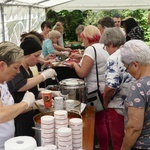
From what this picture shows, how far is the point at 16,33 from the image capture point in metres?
4.80

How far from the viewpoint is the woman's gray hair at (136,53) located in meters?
1.35

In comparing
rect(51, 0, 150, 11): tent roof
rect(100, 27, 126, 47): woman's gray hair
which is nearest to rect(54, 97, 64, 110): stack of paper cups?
rect(100, 27, 126, 47): woman's gray hair

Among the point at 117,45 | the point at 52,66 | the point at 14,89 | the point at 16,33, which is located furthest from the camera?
the point at 16,33

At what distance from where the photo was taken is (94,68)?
2.31m

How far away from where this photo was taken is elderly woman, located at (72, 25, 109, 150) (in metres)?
2.27

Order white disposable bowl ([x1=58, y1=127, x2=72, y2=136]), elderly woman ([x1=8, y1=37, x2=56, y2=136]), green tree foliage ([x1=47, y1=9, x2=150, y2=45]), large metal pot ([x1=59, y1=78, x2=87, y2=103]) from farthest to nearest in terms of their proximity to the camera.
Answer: green tree foliage ([x1=47, y1=9, x2=150, y2=45])
large metal pot ([x1=59, y1=78, x2=87, y2=103])
elderly woman ([x1=8, y1=37, x2=56, y2=136])
white disposable bowl ([x1=58, y1=127, x2=72, y2=136])

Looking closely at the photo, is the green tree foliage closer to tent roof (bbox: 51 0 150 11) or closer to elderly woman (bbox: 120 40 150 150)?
tent roof (bbox: 51 0 150 11)

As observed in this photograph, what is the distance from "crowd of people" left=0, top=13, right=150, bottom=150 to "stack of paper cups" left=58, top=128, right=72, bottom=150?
249 millimetres

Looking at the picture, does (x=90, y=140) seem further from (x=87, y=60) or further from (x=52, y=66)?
(x=52, y=66)

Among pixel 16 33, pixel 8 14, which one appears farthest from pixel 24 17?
pixel 8 14

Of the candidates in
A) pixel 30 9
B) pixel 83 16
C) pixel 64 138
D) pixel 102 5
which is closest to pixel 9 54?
pixel 64 138

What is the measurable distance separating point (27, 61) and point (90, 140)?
77 cm

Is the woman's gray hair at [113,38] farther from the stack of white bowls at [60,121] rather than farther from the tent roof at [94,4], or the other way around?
the tent roof at [94,4]

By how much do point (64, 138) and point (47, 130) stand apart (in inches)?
4.2
